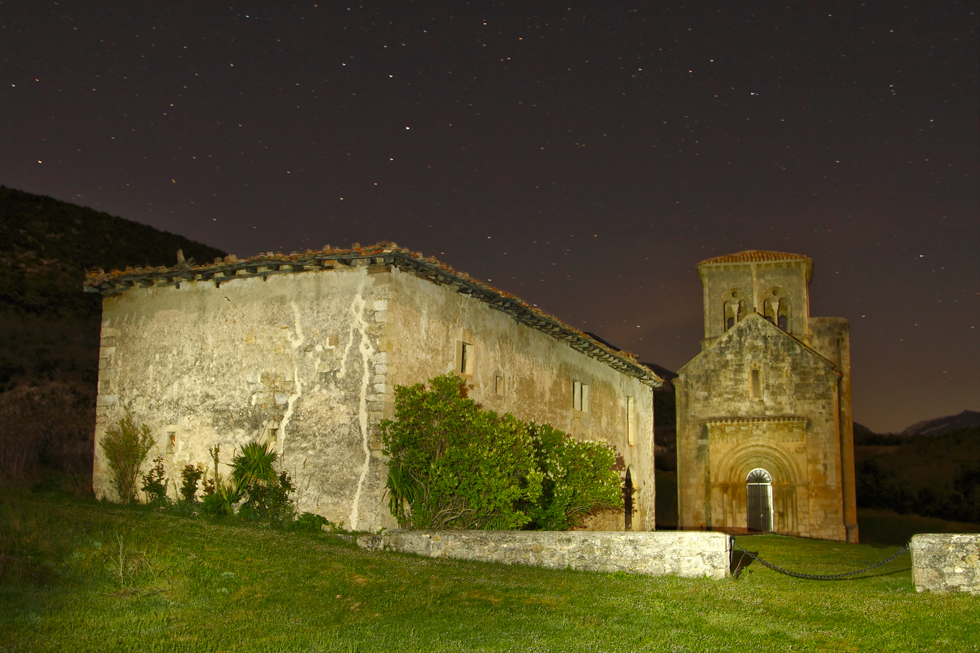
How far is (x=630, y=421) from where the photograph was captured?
2784 centimetres

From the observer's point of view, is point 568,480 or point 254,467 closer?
point 254,467

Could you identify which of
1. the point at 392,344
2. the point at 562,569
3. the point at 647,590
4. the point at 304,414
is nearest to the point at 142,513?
the point at 304,414

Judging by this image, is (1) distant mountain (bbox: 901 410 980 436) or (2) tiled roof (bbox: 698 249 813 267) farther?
(1) distant mountain (bbox: 901 410 980 436)

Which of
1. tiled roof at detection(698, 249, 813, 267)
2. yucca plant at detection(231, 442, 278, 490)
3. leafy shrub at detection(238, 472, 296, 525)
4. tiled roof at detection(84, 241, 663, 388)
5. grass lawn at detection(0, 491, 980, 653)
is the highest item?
tiled roof at detection(698, 249, 813, 267)

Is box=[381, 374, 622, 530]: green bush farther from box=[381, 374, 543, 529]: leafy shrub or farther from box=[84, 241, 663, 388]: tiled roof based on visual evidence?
box=[84, 241, 663, 388]: tiled roof

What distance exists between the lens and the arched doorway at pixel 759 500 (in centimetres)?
3175

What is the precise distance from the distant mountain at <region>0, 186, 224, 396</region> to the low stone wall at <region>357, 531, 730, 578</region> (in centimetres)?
2650

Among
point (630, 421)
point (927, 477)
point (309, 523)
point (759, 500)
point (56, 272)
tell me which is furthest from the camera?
point (927, 477)

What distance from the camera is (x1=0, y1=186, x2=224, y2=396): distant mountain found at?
3684cm

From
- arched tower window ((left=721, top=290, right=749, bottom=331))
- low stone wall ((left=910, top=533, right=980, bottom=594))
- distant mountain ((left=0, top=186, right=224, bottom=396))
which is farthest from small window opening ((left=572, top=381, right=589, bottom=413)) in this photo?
distant mountain ((left=0, top=186, right=224, bottom=396))

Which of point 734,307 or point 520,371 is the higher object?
point 734,307

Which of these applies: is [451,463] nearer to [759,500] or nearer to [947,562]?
[947,562]

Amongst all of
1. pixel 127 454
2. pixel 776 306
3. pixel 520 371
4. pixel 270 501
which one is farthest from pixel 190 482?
pixel 776 306

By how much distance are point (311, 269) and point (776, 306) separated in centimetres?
2570
